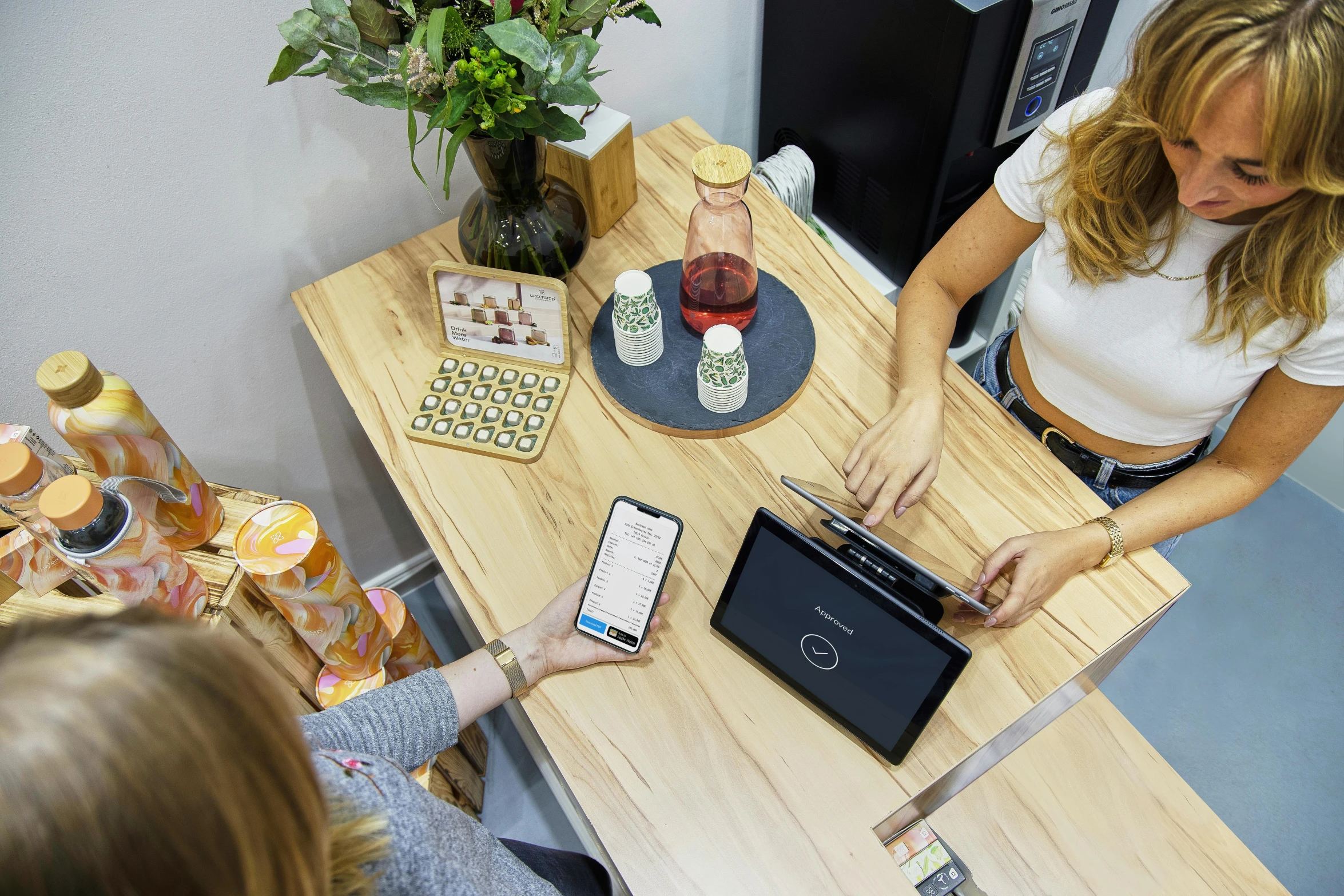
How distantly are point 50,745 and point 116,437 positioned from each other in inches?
25.1

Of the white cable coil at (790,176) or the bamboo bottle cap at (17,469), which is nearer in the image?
the bamboo bottle cap at (17,469)

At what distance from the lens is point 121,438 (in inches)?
39.2

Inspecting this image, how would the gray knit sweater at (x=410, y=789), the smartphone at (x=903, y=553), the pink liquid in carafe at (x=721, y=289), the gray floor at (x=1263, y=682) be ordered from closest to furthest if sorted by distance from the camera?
the gray knit sweater at (x=410, y=789) → the smartphone at (x=903, y=553) → the pink liquid in carafe at (x=721, y=289) → the gray floor at (x=1263, y=682)

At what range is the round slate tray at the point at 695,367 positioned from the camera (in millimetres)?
1150

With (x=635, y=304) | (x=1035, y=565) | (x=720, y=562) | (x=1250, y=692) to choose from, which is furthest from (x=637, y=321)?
(x=1250, y=692)

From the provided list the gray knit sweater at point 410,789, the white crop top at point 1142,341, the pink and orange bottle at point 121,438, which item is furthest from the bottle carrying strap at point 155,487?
the white crop top at point 1142,341

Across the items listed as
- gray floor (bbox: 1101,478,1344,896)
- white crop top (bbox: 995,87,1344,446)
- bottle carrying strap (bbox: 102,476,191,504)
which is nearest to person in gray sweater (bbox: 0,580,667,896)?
bottle carrying strap (bbox: 102,476,191,504)

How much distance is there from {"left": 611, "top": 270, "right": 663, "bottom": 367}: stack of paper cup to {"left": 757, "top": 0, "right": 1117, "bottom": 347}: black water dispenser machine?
60 cm

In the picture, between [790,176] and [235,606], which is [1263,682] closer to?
[790,176]

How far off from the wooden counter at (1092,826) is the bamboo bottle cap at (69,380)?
1192mm

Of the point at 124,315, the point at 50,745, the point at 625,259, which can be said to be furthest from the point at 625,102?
the point at 50,745

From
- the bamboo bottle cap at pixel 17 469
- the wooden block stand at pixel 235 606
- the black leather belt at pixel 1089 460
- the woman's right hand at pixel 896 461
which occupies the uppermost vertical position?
the bamboo bottle cap at pixel 17 469

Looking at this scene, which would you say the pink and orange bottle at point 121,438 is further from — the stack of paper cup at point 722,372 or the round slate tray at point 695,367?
the stack of paper cup at point 722,372

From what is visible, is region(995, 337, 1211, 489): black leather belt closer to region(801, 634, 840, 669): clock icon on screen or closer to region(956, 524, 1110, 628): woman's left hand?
region(956, 524, 1110, 628): woman's left hand
